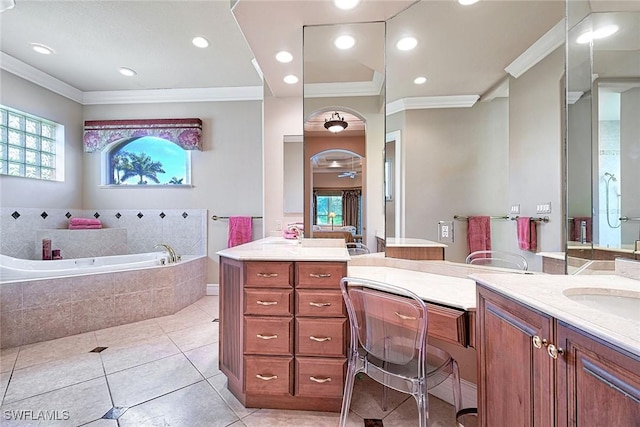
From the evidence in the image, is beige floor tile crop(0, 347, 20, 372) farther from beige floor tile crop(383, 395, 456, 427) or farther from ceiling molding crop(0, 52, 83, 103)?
ceiling molding crop(0, 52, 83, 103)

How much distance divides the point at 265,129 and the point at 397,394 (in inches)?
105

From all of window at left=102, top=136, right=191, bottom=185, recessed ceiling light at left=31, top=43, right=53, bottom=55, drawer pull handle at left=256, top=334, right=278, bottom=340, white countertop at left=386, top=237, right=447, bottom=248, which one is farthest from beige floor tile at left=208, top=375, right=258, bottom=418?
recessed ceiling light at left=31, top=43, right=53, bottom=55

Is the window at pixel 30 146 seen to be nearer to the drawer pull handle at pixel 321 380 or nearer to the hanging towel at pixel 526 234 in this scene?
the drawer pull handle at pixel 321 380

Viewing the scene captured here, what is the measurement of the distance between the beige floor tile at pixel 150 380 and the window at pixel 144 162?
244 centimetres

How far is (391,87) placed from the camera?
1926 mm

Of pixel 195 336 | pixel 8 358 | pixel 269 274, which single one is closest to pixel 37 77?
pixel 8 358

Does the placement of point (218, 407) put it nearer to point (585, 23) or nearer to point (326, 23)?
point (326, 23)

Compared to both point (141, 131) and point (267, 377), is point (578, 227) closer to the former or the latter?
point (267, 377)

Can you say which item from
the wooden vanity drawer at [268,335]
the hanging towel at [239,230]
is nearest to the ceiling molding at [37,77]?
the hanging towel at [239,230]

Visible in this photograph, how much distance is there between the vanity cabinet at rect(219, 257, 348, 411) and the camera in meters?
1.51

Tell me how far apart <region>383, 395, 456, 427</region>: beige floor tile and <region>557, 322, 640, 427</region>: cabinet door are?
0.95m

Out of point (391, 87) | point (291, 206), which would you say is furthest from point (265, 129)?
point (391, 87)

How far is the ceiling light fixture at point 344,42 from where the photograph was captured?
202 centimetres

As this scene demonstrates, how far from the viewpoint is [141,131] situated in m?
3.69
